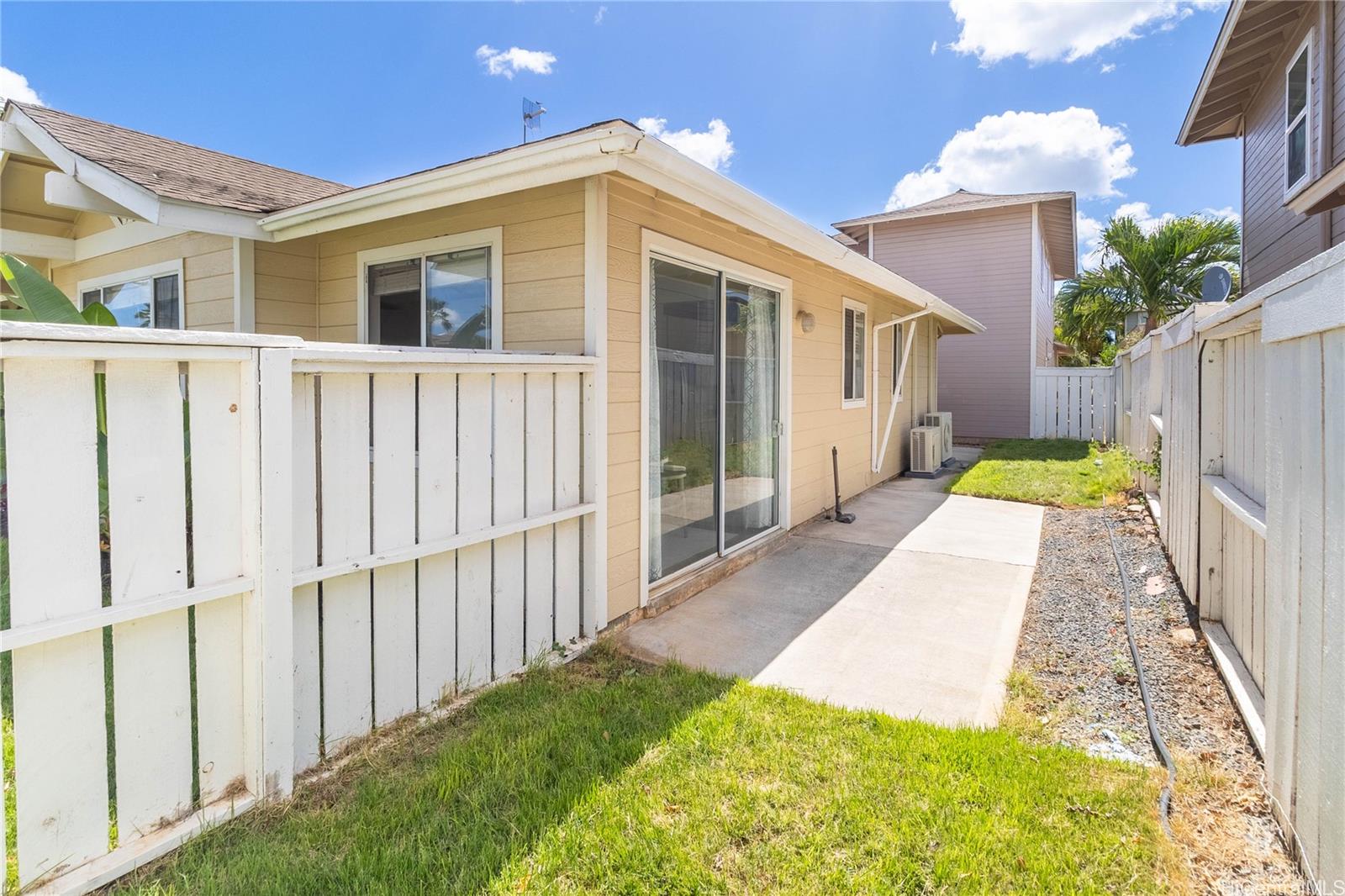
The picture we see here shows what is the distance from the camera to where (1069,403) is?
14.0 metres

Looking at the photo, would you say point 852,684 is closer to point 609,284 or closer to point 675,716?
point 675,716

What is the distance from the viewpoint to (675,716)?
2.75 meters

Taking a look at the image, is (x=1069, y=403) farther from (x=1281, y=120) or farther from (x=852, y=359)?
(x=852, y=359)

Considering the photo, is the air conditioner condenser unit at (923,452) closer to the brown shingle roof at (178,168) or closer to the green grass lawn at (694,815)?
the green grass lawn at (694,815)

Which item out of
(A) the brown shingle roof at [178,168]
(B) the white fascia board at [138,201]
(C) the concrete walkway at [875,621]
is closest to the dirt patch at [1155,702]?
(C) the concrete walkway at [875,621]

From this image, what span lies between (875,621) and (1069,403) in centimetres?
1257

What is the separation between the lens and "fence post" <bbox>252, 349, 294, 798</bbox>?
6.93 feet

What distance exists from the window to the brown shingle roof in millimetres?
11091

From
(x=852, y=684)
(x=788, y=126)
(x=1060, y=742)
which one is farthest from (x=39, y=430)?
(x=788, y=126)

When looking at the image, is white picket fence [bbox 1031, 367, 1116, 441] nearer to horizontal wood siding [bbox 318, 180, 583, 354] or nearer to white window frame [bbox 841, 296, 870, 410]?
white window frame [bbox 841, 296, 870, 410]

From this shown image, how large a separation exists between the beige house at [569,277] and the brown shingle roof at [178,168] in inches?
1.2

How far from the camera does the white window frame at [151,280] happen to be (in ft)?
18.7

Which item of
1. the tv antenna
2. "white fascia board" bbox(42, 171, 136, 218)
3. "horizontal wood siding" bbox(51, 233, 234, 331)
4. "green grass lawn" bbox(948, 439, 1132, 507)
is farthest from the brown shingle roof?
"green grass lawn" bbox(948, 439, 1132, 507)

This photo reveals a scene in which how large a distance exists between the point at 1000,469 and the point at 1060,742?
26.1ft
